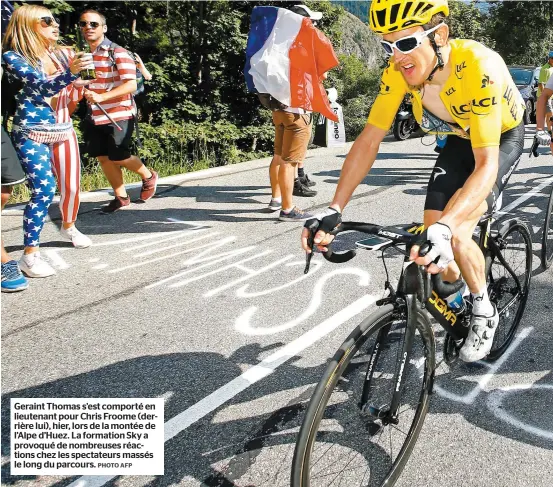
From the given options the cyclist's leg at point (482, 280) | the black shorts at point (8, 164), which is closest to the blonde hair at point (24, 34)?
the black shorts at point (8, 164)

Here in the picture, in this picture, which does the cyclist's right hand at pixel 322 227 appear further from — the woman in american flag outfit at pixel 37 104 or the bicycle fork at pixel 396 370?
the woman in american flag outfit at pixel 37 104

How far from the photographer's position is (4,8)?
15.8 feet

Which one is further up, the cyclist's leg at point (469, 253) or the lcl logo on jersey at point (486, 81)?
the lcl logo on jersey at point (486, 81)

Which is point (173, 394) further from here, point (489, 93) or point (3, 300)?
point (489, 93)

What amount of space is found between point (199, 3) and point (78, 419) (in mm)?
18840

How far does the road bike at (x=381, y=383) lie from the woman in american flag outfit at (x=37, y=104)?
320cm

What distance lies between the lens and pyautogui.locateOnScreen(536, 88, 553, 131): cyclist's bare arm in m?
5.89

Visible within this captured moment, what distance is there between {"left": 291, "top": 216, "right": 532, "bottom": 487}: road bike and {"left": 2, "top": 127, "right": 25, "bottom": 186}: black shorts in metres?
2.84

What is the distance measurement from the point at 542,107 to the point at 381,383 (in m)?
4.81

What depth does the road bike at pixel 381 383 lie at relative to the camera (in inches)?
83.9

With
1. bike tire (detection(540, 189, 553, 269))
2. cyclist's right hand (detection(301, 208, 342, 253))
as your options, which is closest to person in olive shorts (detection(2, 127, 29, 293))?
cyclist's right hand (detection(301, 208, 342, 253))

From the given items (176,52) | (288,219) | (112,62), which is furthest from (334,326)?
(176,52)

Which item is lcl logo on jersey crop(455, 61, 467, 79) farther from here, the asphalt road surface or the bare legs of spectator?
the bare legs of spectator

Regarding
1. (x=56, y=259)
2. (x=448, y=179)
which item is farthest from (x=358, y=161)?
(x=56, y=259)
